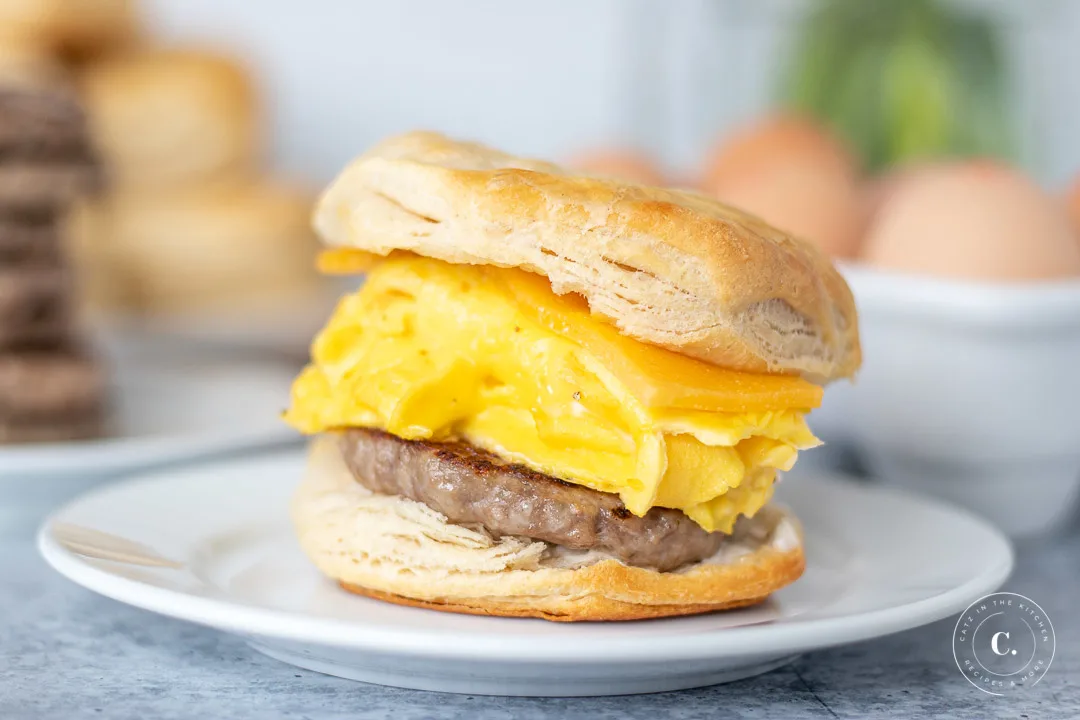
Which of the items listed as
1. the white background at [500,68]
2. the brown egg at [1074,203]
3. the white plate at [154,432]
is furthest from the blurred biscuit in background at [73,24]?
the brown egg at [1074,203]

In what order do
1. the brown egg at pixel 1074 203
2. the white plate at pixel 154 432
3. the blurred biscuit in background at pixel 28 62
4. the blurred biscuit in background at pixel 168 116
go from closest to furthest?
the white plate at pixel 154 432, the brown egg at pixel 1074 203, the blurred biscuit in background at pixel 28 62, the blurred biscuit in background at pixel 168 116

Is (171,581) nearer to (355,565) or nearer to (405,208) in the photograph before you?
(355,565)

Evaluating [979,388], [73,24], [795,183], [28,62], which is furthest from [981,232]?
[73,24]

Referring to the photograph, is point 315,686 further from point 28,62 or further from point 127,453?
point 28,62

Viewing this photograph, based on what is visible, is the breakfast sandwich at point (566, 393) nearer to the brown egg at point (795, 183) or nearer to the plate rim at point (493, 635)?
the plate rim at point (493, 635)

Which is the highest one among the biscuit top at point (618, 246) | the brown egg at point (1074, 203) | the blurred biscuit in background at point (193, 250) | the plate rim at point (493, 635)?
the biscuit top at point (618, 246)

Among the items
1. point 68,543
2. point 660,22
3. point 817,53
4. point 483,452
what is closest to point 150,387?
point 68,543
